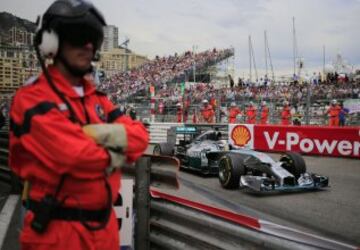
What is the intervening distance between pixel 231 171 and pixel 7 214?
4253 mm

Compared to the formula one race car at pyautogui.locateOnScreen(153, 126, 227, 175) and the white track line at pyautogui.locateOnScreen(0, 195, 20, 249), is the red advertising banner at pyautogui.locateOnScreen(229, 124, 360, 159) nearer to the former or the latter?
the formula one race car at pyautogui.locateOnScreen(153, 126, 227, 175)

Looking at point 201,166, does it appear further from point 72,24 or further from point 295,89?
point 295,89

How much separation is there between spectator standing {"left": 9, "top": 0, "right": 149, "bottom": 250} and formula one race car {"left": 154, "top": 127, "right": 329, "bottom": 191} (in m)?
6.34

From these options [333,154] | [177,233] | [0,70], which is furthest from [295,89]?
[177,233]

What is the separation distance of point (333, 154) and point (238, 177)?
21.1 ft

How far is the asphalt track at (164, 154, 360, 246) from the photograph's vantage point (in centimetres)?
627

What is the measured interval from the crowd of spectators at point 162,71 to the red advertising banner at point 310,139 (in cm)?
2379

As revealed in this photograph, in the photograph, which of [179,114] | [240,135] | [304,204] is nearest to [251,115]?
[240,135]

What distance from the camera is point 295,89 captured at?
→ 906 inches

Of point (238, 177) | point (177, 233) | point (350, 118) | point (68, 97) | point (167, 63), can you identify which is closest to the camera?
point (68, 97)

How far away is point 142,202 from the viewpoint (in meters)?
3.93

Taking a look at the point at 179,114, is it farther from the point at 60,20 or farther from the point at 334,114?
the point at 60,20

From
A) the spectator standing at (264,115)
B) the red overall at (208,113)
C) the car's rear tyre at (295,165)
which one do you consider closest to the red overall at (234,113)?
the spectator standing at (264,115)

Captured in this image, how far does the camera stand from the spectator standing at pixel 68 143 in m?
2.03
